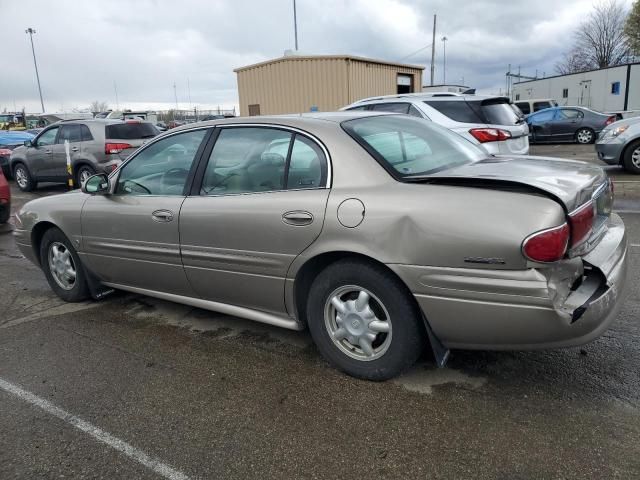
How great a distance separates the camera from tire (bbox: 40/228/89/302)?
4547 mm

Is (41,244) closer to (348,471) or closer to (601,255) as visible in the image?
(348,471)

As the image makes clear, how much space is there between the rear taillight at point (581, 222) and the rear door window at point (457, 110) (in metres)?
5.33

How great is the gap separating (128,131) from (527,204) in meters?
10.9

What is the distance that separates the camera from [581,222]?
2541mm

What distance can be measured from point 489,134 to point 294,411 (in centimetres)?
575

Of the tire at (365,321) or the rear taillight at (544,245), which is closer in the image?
the rear taillight at (544,245)

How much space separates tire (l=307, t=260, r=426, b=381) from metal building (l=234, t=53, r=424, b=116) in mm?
14239

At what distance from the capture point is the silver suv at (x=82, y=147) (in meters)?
11.4

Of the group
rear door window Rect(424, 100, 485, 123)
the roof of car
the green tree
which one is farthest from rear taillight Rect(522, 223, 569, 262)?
the green tree

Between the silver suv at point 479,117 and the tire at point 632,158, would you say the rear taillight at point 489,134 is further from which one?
the tire at point 632,158

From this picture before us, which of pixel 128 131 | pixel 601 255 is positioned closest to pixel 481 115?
pixel 601 255

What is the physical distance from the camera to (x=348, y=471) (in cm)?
230

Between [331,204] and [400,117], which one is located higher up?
[400,117]

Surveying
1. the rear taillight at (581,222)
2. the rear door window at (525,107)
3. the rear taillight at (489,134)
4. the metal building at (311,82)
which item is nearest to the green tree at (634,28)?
the rear door window at (525,107)
